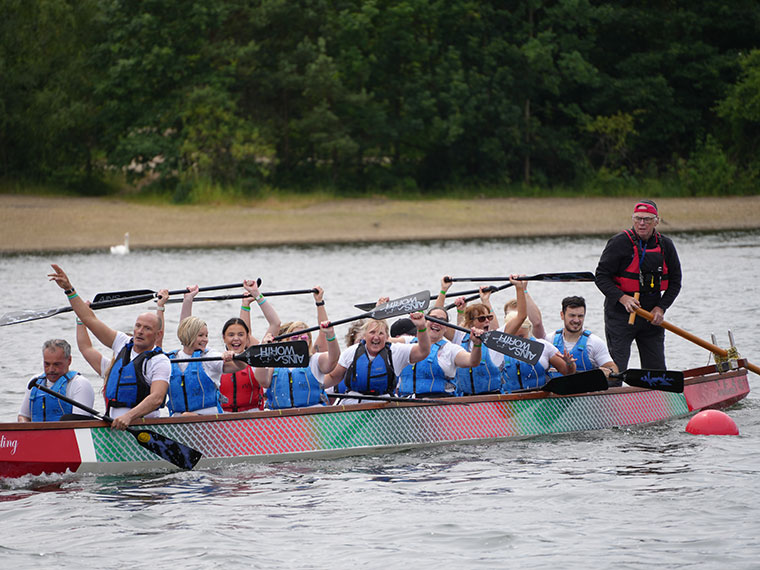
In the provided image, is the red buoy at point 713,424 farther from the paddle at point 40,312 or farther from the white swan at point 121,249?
the white swan at point 121,249

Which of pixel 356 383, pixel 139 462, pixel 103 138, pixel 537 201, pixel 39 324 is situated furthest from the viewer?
pixel 103 138

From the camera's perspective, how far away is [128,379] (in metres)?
8.72

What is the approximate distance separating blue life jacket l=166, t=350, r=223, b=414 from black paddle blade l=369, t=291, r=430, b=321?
1487 mm

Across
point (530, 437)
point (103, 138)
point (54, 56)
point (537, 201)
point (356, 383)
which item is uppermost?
point (54, 56)

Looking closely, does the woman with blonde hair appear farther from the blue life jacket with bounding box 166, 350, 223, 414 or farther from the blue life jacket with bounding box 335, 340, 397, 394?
the blue life jacket with bounding box 335, 340, 397, 394

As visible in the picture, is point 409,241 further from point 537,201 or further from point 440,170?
point 440,170

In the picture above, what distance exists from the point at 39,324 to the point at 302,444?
11.3m

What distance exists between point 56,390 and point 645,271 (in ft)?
16.7

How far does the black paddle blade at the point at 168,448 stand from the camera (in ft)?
28.6

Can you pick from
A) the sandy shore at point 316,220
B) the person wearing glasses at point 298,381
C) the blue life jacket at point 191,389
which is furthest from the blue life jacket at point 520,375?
the sandy shore at point 316,220

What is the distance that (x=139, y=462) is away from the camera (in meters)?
8.95

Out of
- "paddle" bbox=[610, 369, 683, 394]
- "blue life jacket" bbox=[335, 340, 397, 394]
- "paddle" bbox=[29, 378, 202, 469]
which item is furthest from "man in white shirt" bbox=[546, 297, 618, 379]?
"paddle" bbox=[29, 378, 202, 469]

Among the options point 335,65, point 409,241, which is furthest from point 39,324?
point 335,65

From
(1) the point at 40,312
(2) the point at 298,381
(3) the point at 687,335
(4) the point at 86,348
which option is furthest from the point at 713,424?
(1) the point at 40,312
